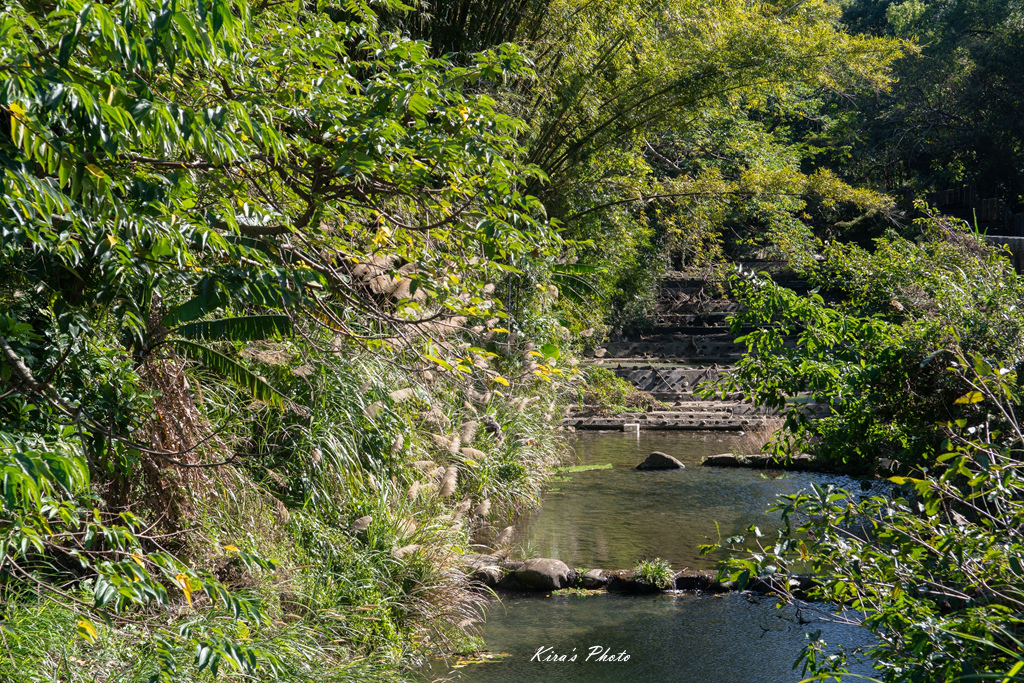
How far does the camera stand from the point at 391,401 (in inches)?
253

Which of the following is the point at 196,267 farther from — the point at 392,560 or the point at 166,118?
the point at 392,560

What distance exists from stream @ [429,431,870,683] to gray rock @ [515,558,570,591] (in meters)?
0.17

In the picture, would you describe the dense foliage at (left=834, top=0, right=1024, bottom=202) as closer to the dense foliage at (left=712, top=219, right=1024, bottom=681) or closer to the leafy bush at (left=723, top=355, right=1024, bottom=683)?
the dense foliage at (left=712, top=219, right=1024, bottom=681)

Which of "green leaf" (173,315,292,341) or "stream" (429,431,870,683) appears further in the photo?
"stream" (429,431,870,683)

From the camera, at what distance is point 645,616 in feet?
21.2

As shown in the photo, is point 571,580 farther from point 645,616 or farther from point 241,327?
point 241,327

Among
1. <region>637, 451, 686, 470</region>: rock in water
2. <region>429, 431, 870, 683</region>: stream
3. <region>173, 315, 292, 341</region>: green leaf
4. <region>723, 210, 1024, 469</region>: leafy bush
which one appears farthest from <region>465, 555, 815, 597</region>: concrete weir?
<region>637, 451, 686, 470</region>: rock in water

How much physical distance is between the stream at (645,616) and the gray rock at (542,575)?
0.56 feet

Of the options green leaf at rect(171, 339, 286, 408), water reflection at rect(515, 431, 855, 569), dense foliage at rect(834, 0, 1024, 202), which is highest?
dense foliage at rect(834, 0, 1024, 202)

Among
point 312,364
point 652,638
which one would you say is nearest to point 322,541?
point 312,364

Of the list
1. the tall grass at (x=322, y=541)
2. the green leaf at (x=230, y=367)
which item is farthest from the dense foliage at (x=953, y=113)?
the green leaf at (x=230, y=367)

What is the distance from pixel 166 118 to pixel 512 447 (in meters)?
7.14

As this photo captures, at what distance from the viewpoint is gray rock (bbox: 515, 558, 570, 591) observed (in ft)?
23.2

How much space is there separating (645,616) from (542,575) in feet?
3.40
